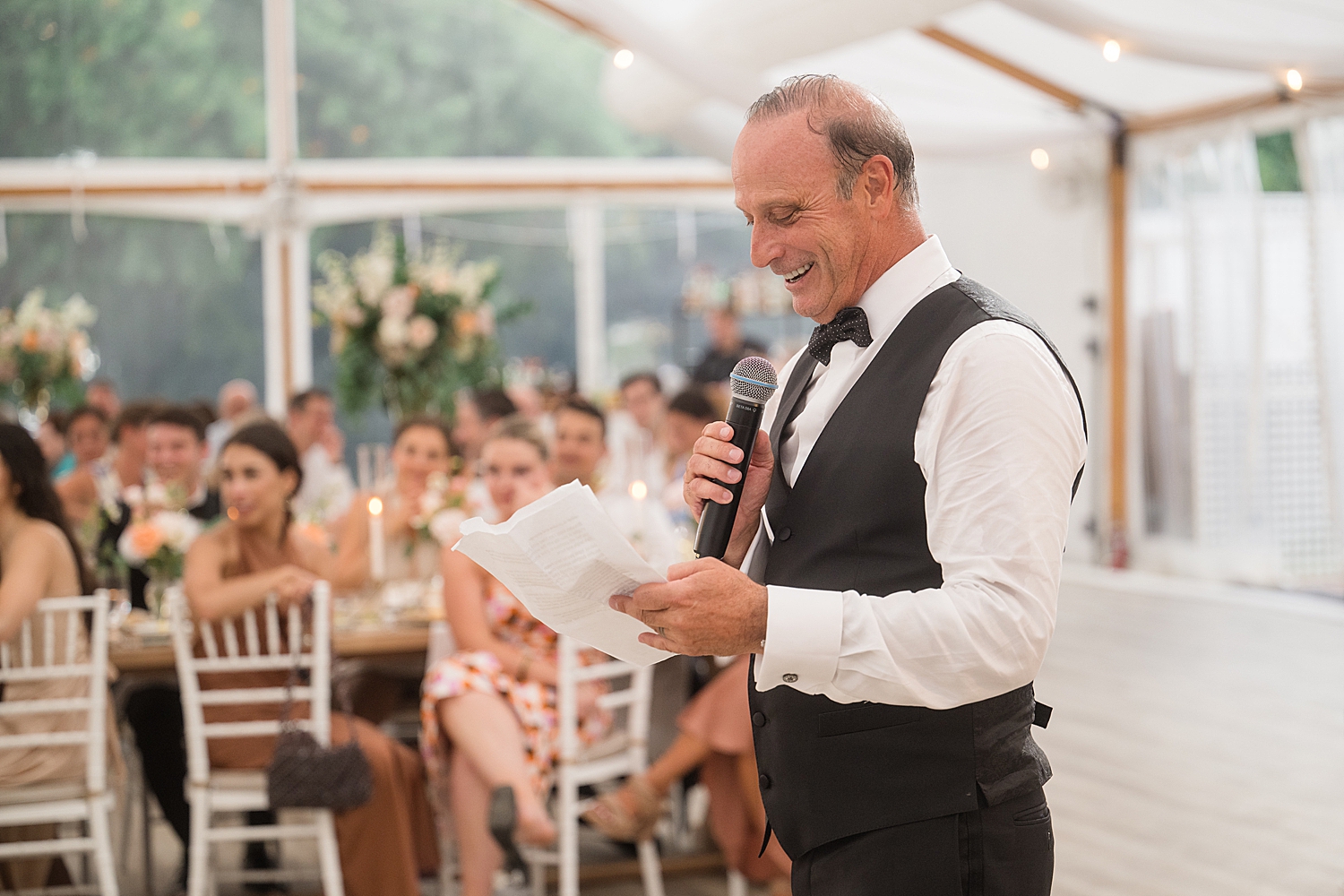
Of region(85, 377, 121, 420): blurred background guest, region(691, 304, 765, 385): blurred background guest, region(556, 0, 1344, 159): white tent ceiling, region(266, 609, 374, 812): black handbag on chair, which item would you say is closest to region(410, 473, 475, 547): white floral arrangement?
region(266, 609, 374, 812): black handbag on chair

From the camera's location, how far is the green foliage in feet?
25.0

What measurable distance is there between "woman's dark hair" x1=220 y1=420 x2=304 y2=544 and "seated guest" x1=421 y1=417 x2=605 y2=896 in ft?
1.60

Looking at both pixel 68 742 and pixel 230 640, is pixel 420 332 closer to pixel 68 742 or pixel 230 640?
pixel 230 640

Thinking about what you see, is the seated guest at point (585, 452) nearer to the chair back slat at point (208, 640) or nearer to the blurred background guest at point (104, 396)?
the chair back slat at point (208, 640)

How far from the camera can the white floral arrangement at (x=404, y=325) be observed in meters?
5.93

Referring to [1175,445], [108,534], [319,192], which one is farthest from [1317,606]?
[319,192]

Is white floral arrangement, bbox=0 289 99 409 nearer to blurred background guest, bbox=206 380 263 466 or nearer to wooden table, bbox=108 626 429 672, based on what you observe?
blurred background guest, bbox=206 380 263 466

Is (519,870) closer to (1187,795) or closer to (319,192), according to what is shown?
(1187,795)

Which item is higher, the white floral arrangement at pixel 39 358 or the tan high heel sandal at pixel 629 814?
the white floral arrangement at pixel 39 358

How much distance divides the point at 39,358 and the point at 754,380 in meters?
7.39

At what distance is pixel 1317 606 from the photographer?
6.78m

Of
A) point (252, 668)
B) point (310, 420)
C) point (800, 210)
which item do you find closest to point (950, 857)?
point (800, 210)

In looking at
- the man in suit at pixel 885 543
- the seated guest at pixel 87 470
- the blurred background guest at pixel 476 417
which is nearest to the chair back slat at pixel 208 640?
the seated guest at pixel 87 470

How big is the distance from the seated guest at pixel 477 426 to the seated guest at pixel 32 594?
136 centimetres
